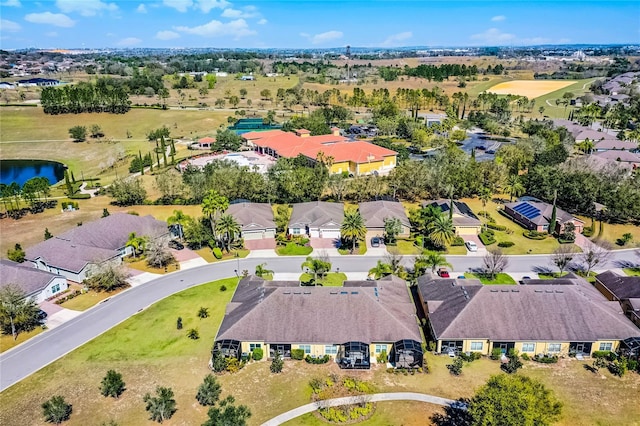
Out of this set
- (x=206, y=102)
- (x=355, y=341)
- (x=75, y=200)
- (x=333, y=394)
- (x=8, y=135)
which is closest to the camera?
(x=333, y=394)

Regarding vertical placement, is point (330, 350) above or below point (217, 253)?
below

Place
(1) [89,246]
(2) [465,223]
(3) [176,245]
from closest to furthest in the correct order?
(1) [89,246]
(3) [176,245]
(2) [465,223]

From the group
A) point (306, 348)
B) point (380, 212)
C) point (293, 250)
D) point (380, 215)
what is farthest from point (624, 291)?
point (293, 250)

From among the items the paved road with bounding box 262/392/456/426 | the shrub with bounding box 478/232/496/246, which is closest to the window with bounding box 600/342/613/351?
the paved road with bounding box 262/392/456/426

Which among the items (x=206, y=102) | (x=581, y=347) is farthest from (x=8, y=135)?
(x=581, y=347)

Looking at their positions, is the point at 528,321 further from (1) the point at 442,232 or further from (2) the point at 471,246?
(2) the point at 471,246

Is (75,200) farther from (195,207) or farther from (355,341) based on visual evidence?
(355,341)
